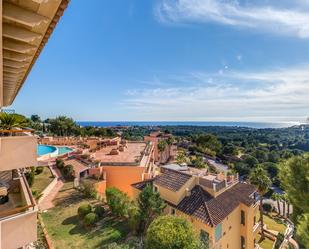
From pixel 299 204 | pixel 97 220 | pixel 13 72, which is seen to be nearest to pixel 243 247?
pixel 299 204

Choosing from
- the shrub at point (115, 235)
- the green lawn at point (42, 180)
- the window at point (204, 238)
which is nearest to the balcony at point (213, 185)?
the window at point (204, 238)

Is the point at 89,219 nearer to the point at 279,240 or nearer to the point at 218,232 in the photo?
the point at 218,232

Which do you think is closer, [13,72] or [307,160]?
[13,72]

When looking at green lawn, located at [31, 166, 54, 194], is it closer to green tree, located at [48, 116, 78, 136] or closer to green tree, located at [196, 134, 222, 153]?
green tree, located at [48, 116, 78, 136]

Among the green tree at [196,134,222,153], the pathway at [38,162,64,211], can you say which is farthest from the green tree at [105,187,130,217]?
the green tree at [196,134,222,153]

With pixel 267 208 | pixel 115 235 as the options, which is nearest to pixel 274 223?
pixel 267 208

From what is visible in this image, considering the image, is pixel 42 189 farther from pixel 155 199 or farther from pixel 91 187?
pixel 155 199
